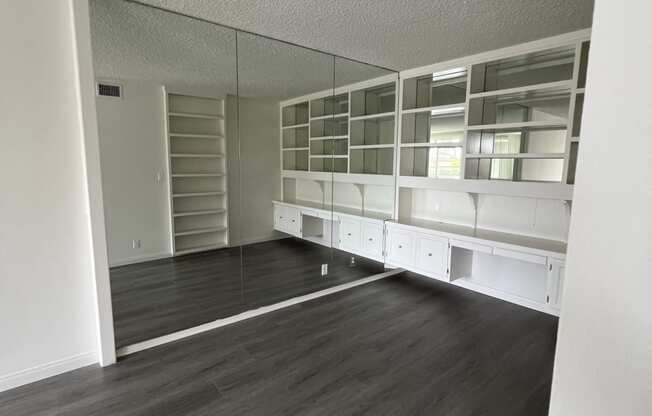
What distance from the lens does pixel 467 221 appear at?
4070 millimetres

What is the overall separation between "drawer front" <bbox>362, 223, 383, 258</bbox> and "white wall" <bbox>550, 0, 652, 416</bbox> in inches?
135

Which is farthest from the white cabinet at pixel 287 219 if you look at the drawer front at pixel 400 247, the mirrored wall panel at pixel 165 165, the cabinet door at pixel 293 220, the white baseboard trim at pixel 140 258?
the drawer front at pixel 400 247

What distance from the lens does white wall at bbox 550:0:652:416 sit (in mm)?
847

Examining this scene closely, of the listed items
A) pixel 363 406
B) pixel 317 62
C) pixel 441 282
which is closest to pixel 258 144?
pixel 317 62

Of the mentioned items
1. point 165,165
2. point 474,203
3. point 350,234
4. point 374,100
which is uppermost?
point 374,100

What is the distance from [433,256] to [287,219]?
1718 mm

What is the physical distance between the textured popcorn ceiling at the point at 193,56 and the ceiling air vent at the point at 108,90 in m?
0.07

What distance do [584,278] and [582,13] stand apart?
259cm

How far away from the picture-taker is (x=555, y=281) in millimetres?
3062

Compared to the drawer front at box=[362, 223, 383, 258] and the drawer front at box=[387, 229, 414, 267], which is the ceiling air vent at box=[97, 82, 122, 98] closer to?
the drawer front at box=[362, 223, 383, 258]

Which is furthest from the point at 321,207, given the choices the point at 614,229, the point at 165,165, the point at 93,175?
the point at 614,229

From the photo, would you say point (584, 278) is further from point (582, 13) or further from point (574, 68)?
point (574, 68)

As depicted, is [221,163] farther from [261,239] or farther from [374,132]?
[374,132]

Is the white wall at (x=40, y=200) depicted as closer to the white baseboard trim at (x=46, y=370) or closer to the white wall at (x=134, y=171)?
the white baseboard trim at (x=46, y=370)
